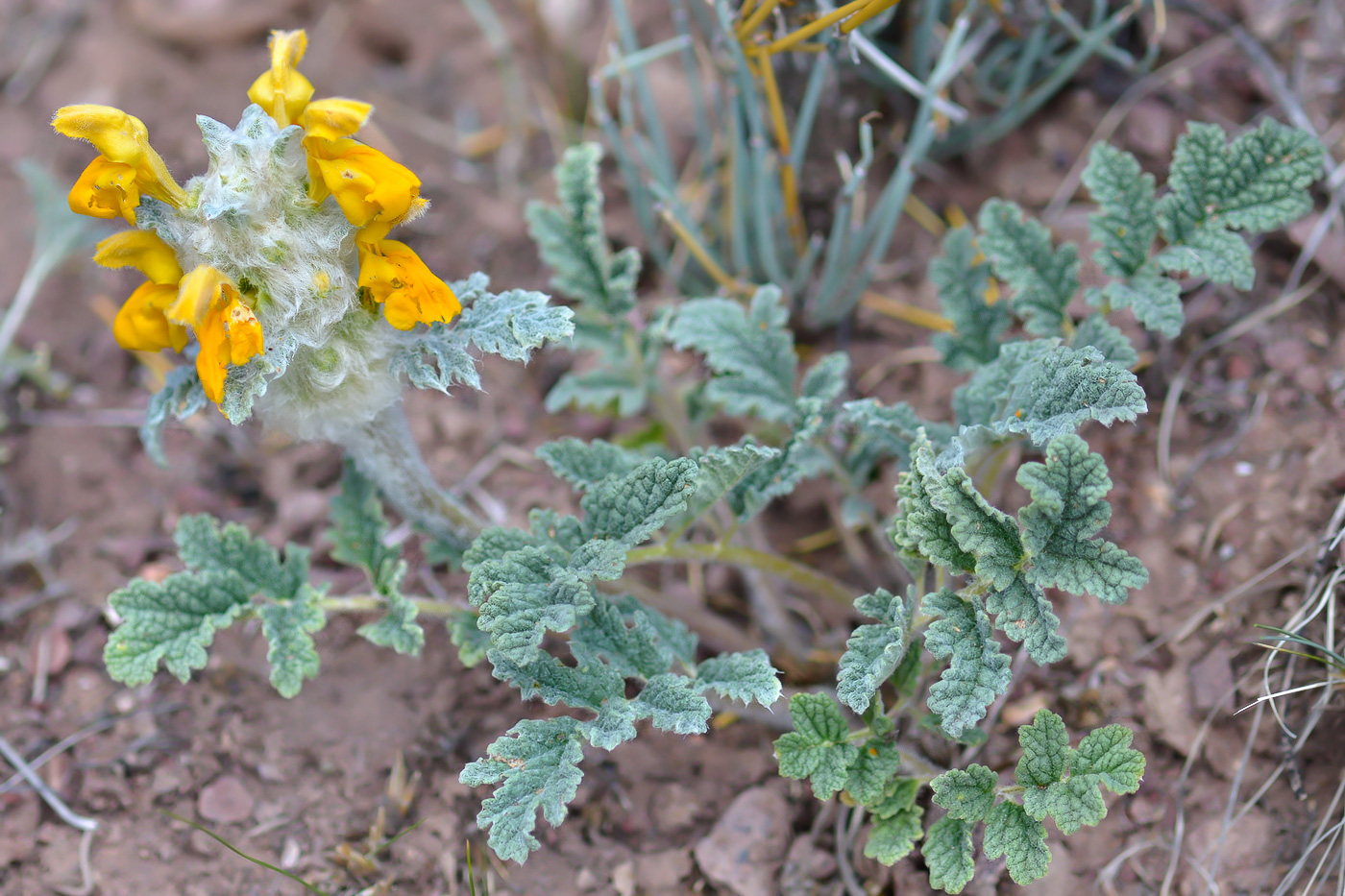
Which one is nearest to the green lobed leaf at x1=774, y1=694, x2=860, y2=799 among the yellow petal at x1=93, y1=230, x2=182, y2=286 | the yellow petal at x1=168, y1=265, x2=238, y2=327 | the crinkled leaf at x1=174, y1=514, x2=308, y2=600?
the crinkled leaf at x1=174, y1=514, x2=308, y2=600

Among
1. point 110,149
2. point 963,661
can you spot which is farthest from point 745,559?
point 110,149

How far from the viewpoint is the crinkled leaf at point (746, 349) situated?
2314mm

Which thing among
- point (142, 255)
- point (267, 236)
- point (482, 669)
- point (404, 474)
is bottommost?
point (482, 669)

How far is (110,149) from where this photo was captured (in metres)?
1.72

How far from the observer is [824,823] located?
2.28 meters

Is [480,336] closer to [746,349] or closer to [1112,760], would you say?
[746,349]

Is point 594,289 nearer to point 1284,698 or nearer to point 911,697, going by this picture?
point 911,697

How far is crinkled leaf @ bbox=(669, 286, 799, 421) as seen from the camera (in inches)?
91.1

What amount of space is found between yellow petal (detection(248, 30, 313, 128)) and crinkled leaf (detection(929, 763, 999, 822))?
1.60m

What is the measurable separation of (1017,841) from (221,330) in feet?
5.17

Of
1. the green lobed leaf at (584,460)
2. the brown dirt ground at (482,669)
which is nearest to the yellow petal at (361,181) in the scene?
the green lobed leaf at (584,460)

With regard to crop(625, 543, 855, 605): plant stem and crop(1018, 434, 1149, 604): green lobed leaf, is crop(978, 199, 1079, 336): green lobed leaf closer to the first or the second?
crop(1018, 434, 1149, 604): green lobed leaf

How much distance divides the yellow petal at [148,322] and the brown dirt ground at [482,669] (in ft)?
3.29

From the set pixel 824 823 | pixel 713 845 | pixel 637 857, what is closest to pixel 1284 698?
pixel 824 823
